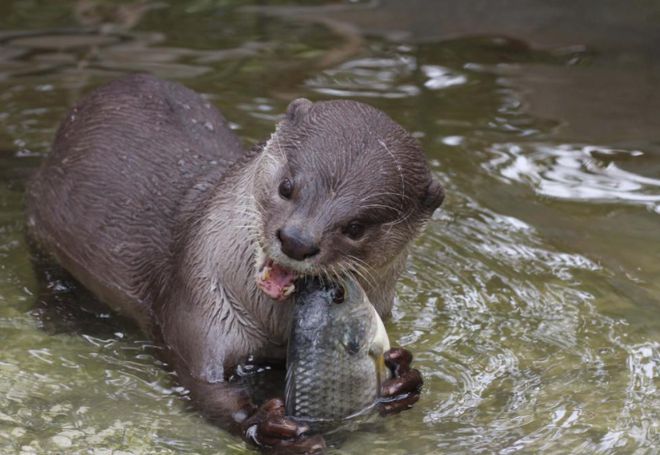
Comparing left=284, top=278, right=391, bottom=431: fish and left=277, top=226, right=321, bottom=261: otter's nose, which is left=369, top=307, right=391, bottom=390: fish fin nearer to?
left=284, top=278, right=391, bottom=431: fish

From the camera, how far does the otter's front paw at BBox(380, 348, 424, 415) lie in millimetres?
3236

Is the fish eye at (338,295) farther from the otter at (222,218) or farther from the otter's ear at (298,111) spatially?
the otter's ear at (298,111)

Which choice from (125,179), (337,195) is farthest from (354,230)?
(125,179)

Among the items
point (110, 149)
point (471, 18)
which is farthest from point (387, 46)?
point (110, 149)

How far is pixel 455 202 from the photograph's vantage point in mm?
4707

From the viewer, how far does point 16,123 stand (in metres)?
5.25

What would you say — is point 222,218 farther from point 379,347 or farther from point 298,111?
point 379,347

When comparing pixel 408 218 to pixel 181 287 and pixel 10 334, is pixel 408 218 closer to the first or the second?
pixel 181 287

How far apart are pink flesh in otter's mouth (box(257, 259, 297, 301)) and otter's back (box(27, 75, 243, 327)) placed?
0.72 meters

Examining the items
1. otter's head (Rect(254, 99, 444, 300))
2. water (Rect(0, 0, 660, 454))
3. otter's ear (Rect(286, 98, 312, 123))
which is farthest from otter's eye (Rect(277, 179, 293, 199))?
water (Rect(0, 0, 660, 454))

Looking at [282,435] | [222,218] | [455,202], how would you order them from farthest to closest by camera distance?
[455,202], [222,218], [282,435]

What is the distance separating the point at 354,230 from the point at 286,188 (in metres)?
0.20

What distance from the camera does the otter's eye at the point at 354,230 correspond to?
306cm

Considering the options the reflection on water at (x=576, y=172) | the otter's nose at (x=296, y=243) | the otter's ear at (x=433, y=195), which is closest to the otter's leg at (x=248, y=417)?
the otter's nose at (x=296, y=243)
